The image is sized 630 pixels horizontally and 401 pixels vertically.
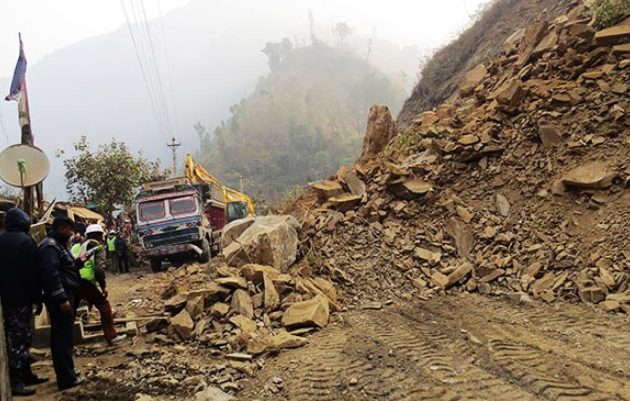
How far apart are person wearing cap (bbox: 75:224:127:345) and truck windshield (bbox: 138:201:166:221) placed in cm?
738

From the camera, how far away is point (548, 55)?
29.0 feet

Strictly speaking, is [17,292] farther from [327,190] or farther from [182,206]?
[182,206]

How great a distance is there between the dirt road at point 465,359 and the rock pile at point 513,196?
788mm

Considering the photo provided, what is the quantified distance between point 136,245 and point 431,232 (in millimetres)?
10917

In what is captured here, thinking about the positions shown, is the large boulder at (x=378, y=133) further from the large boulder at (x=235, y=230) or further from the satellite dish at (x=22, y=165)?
the satellite dish at (x=22, y=165)

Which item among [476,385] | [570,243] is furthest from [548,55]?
[476,385]

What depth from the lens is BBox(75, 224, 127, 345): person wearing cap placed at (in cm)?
527

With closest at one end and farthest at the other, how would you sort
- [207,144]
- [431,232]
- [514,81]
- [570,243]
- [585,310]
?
[585,310], [570,243], [431,232], [514,81], [207,144]

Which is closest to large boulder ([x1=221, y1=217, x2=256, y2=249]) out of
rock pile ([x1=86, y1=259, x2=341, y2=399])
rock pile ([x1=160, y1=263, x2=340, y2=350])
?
rock pile ([x1=86, y1=259, x2=341, y2=399])

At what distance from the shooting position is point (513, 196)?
7477mm

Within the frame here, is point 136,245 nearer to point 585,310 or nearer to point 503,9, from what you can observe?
point 585,310

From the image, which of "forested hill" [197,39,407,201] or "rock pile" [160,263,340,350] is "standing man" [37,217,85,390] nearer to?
"rock pile" [160,263,340,350]

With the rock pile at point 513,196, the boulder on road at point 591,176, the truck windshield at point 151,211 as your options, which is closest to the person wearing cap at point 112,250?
the truck windshield at point 151,211

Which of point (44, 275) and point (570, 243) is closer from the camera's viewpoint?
point (44, 275)
